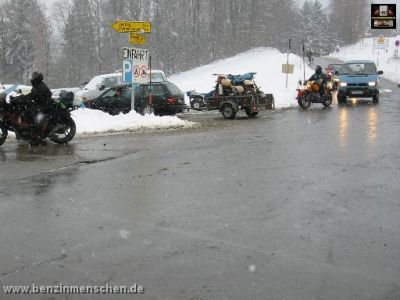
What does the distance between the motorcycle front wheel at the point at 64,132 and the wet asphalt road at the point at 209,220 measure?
4.57 ft

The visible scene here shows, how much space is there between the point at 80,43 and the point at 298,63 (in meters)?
33.5

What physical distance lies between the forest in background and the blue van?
151ft

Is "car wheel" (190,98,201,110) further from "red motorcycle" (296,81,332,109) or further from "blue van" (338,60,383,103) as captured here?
"blue van" (338,60,383,103)

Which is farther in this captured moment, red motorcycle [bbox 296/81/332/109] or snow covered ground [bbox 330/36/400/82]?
snow covered ground [bbox 330/36/400/82]

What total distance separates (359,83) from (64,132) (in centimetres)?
1674

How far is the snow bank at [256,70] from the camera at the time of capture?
40.6 m

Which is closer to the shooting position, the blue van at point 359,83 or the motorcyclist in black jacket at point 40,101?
the motorcyclist in black jacket at point 40,101

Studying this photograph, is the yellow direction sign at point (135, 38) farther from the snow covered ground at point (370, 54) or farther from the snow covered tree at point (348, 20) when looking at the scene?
the snow covered tree at point (348, 20)

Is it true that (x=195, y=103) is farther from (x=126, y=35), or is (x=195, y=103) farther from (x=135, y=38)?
(x=126, y=35)

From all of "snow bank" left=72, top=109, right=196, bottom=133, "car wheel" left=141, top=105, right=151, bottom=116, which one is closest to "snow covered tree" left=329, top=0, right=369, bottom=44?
"car wheel" left=141, top=105, right=151, bottom=116

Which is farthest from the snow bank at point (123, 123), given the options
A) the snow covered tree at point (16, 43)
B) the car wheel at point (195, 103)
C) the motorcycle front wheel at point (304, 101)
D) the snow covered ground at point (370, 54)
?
the snow covered ground at point (370, 54)

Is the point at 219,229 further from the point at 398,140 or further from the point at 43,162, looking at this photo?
the point at 398,140

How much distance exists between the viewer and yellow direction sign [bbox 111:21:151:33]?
685 inches

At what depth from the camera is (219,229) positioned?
5855mm
